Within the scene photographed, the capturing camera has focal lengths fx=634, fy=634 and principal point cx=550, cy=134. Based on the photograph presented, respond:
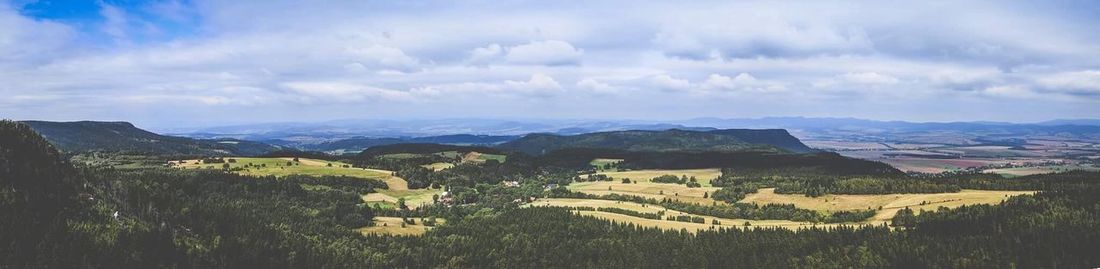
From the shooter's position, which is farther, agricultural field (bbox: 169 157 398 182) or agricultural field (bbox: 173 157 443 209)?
agricultural field (bbox: 169 157 398 182)

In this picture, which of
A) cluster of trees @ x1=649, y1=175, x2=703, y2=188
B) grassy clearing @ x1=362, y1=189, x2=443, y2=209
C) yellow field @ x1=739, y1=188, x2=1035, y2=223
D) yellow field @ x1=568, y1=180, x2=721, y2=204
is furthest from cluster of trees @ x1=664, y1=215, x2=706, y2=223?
cluster of trees @ x1=649, y1=175, x2=703, y2=188

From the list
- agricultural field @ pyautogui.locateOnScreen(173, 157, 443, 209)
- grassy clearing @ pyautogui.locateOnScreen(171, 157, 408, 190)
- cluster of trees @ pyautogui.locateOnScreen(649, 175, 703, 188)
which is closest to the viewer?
agricultural field @ pyautogui.locateOnScreen(173, 157, 443, 209)

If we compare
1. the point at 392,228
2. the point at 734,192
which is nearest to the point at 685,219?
the point at 734,192

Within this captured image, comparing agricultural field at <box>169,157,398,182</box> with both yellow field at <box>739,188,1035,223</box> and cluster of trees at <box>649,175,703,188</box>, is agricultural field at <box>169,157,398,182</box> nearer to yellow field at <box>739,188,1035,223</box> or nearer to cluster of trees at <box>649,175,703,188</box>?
cluster of trees at <box>649,175,703,188</box>

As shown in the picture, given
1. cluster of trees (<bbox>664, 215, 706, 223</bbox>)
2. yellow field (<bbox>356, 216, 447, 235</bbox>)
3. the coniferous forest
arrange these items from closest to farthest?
the coniferous forest
yellow field (<bbox>356, 216, 447, 235</bbox>)
cluster of trees (<bbox>664, 215, 706, 223</bbox>)

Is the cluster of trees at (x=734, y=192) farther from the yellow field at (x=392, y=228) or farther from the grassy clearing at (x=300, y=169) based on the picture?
the grassy clearing at (x=300, y=169)

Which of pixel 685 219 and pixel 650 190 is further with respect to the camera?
pixel 650 190

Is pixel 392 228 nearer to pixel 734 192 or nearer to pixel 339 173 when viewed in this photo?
pixel 734 192
